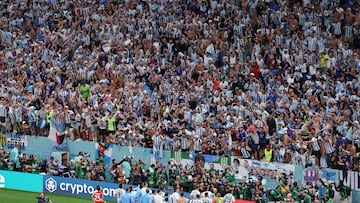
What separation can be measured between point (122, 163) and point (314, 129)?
7.62 metres

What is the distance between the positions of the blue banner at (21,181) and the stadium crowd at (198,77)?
207 cm

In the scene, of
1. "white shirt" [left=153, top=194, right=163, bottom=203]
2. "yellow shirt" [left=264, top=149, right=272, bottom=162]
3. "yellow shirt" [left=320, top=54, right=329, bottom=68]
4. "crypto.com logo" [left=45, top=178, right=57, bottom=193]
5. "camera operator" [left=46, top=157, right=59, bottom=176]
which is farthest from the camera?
"camera operator" [left=46, top=157, right=59, bottom=176]

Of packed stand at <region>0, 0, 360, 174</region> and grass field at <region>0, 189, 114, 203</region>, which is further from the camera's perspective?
grass field at <region>0, 189, 114, 203</region>

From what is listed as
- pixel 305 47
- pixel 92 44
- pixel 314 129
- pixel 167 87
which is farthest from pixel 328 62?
pixel 92 44

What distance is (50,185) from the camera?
38.6m

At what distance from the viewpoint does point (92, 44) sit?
4438 cm

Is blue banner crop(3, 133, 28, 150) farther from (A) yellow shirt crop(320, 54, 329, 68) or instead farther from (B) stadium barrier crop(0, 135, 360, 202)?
(A) yellow shirt crop(320, 54, 329, 68)

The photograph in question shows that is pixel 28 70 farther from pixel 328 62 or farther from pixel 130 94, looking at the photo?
pixel 328 62

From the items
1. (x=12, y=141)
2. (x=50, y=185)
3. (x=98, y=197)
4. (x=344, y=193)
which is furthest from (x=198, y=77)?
(x=344, y=193)

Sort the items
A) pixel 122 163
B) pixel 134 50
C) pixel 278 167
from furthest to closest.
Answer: pixel 134 50 → pixel 122 163 → pixel 278 167

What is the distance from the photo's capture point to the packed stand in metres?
35.6

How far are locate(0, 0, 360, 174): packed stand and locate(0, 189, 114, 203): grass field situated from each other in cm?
271

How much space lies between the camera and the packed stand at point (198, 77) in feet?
117

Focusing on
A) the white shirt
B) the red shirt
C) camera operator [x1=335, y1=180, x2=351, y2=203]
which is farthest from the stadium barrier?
the red shirt
